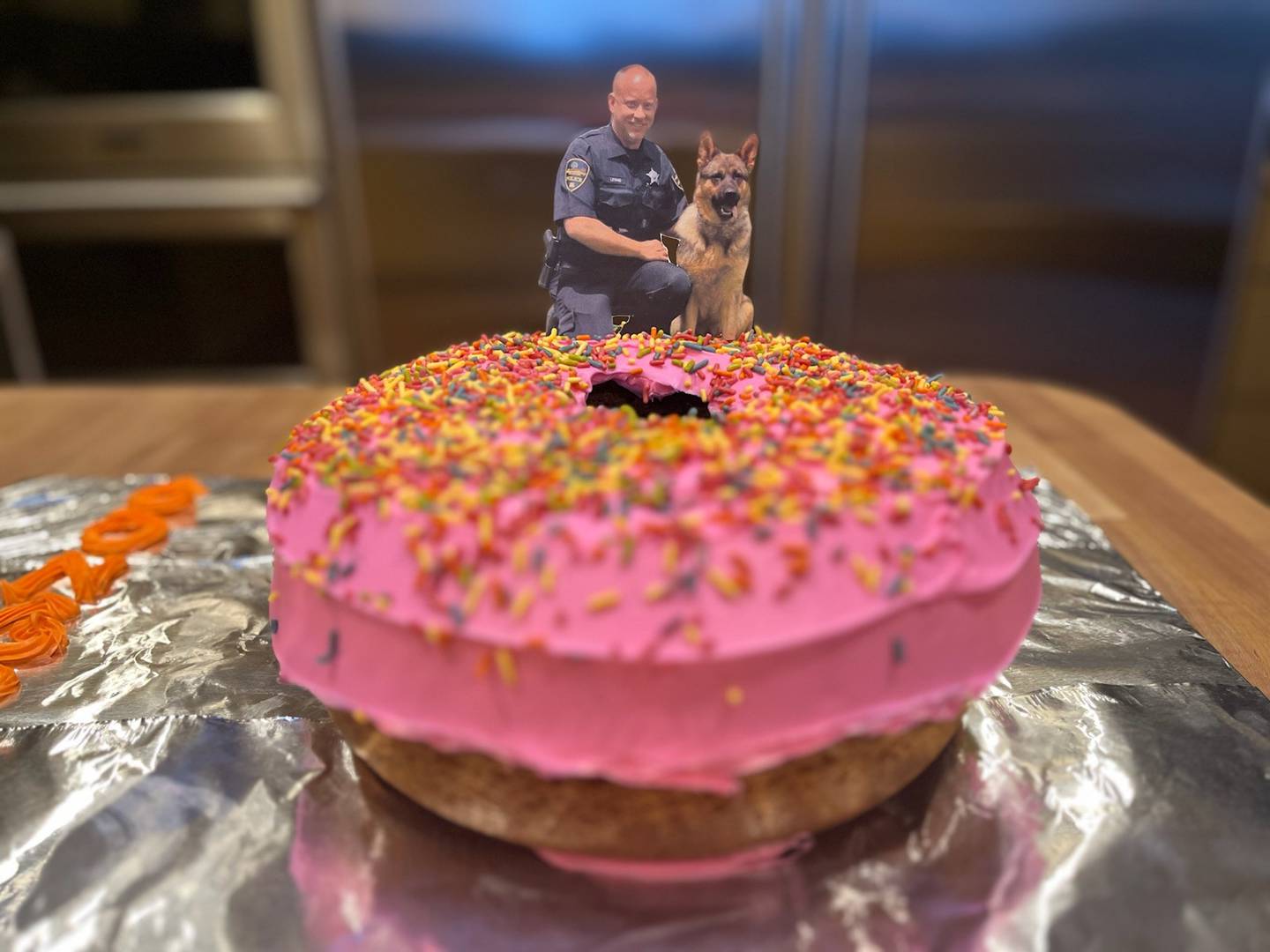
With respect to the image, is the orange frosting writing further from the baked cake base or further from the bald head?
the bald head

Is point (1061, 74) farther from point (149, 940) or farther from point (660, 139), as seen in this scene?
point (149, 940)

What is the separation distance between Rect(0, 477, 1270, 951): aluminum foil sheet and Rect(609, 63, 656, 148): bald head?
857mm

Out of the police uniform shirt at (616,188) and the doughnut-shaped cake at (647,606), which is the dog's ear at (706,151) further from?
the doughnut-shaped cake at (647,606)

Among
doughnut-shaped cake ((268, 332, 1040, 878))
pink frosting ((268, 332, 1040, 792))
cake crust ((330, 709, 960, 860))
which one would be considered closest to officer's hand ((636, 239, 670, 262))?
doughnut-shaped cake ((268, 332, 1040, 878))

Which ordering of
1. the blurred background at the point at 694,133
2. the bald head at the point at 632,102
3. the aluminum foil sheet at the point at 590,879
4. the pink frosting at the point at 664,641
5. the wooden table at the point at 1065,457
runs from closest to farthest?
the pink frosting at the point at 664,641, the aluminum foil sheet at the point at 590,879, the bald head at the point at 632,102, the wooden table at the point at 1065,457, the blurred background at the point at 694,133

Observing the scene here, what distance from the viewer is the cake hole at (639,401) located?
123 cm

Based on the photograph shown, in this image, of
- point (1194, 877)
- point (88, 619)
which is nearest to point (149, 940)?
point (88, 619)

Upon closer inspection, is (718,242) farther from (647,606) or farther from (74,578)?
(74,578)

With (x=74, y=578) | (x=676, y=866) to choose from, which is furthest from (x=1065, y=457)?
(x=74, y=578)

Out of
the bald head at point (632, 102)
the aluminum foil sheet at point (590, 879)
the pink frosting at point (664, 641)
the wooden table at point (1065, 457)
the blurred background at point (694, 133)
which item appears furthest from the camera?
the blurred background at point (694, 133)

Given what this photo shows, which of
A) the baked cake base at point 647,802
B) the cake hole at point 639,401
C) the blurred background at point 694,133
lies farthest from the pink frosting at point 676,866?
the blurred background at point 694,133

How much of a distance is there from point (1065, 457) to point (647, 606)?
57.6 inches

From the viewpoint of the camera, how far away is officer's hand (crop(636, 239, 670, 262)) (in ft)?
4.18

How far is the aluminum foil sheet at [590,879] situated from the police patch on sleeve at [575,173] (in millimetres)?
767
